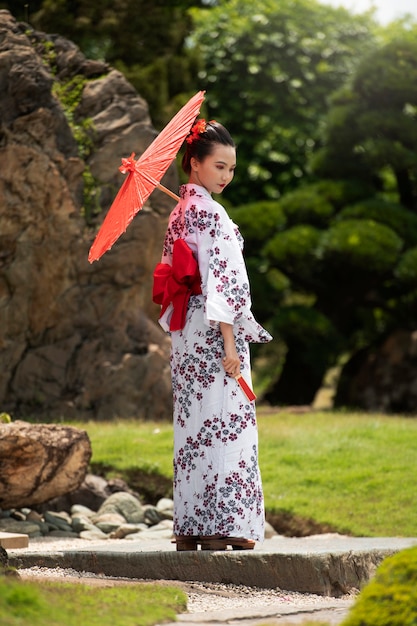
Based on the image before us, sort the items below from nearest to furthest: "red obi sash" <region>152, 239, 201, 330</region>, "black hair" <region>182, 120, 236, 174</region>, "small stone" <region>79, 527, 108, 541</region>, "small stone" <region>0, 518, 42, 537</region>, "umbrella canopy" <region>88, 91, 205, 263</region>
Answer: "red obi sash" <region>152, 239, 201, 330</region>
"black hair" <region>182, 120, 236, 174</region>
"umbrella canopy" <region>88, 91, 205, 263</region>
"small stone" <region>0, 518, 42, 537</region>
"small stone" <region>79, 527, 108, 541</region>

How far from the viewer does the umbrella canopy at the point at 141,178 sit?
17.5 ft

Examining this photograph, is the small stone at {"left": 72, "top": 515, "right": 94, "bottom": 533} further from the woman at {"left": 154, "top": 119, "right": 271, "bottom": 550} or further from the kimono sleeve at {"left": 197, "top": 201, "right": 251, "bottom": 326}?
the kimono sleeve at {"left": 197, "top": 201, "right": 251, "bottom": 326}

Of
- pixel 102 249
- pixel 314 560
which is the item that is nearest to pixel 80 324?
pixel 102 249

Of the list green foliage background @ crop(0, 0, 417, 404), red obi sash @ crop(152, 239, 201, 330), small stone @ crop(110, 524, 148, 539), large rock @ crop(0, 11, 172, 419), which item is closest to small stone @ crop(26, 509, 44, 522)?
small stone @ crop(110, 524, 148, 539)

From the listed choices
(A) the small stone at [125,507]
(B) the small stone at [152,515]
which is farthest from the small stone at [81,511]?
(B) the small stone at [152,515]

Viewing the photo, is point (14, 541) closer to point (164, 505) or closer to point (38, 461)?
point (38, 461)

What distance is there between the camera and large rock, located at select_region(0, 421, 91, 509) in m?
6.78

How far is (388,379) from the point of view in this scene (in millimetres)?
13977

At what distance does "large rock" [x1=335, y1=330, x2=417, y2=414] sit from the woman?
29.0 feet

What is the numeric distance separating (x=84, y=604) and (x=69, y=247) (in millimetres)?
7331

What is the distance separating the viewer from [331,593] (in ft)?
15.3

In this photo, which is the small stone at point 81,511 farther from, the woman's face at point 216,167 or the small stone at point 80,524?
the woman's face at point 216,167

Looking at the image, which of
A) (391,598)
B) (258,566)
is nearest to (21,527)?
(258,566)

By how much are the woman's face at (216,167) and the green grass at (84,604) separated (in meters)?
2.16
